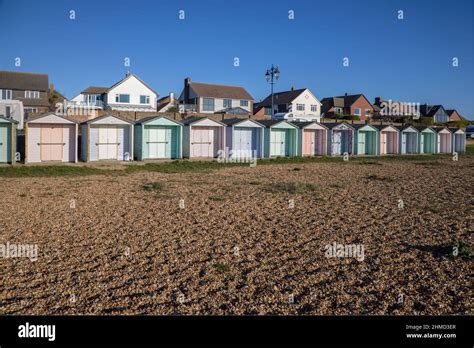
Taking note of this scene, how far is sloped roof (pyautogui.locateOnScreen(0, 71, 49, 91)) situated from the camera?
5834cm

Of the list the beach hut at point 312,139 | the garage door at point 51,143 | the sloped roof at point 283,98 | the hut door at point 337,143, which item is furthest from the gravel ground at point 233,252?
the sloped roof at point 283,98

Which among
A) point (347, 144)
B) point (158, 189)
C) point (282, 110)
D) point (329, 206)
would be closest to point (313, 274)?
point (329, 206)

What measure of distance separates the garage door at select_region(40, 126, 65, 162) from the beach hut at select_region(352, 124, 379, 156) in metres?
23.5

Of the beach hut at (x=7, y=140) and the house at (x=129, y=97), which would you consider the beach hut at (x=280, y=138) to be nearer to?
the beach hut at (x=7, y=140)

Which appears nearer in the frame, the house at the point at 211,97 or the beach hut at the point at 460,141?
the beach hut at the point at 460,141

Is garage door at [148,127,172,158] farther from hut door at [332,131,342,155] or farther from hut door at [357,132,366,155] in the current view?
hut door at [357,132,366,155]

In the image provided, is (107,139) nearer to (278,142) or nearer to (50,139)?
(50,139)

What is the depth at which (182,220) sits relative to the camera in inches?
400

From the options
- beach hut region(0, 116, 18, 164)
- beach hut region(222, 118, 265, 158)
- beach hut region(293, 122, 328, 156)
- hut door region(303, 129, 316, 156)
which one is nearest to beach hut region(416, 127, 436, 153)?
beach hut region(293, 122, 328, 156)

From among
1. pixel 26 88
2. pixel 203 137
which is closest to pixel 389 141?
pixel 203 137

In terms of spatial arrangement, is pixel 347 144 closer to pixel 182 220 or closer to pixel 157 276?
pixel 182 220

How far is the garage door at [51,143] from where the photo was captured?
78.2 feet

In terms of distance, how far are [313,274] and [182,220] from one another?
4334 millimetres

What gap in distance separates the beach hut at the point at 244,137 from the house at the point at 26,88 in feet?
117
